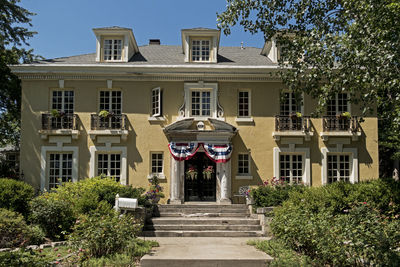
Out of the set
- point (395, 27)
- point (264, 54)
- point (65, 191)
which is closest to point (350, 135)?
point (264, 54)

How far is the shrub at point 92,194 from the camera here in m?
12.1

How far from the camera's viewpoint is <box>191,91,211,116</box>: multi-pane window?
1762 cm

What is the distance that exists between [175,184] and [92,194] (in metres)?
4.55

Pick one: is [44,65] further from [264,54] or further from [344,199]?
[344,199]

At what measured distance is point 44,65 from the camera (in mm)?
17172

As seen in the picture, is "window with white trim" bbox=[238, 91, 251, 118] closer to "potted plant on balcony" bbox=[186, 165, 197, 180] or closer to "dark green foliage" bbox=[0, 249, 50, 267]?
"potted plant on balcony" bbox=[186, 165, 197, 180]

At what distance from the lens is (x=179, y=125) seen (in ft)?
54.8

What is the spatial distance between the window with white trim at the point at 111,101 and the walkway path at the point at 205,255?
823cm

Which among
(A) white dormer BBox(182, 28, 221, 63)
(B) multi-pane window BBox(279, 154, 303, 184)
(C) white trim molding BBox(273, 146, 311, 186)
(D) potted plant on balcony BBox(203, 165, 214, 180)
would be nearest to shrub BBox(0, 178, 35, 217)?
(D) potted plant on balcony BBox(203, 165, 214, 180)

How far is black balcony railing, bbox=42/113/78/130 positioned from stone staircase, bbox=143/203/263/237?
5893 millimetres

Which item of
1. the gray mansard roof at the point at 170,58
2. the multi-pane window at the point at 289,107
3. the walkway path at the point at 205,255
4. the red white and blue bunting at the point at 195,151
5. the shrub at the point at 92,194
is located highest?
the gray mansard roof at the point at 170,58

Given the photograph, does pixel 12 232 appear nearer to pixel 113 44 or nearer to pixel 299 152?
pixel 113 44

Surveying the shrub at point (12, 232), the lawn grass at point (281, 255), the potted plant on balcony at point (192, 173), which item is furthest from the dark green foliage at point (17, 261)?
the potted plant on balcony at point (192, 173)

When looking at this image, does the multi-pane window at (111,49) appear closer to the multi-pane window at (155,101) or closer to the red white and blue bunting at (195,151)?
the multi-pane window at (155,101)
